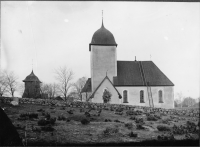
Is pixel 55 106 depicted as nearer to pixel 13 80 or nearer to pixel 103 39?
pixel 13 80

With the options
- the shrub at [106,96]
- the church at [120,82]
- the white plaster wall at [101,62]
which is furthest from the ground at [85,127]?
the white plaster wall at [101,62]

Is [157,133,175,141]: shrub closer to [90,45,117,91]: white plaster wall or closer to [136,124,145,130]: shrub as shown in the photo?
[136,124,145,130]: shrub

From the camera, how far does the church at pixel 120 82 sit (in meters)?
13.9

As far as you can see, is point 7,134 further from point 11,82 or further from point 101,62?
point 101,62

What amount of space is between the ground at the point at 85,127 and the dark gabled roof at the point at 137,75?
5.11 meters

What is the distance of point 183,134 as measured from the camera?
8.52 metres

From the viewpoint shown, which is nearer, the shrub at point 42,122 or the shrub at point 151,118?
the shrub at point 42,122

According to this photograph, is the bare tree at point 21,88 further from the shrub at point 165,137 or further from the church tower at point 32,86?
the shrub at point 165,137

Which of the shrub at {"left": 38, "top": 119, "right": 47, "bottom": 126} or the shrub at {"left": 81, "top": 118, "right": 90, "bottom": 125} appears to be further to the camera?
the shrub at {"left": 81, "top": 118, "right": 90, "bottom": 125}

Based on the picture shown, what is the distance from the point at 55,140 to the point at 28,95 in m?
2.84

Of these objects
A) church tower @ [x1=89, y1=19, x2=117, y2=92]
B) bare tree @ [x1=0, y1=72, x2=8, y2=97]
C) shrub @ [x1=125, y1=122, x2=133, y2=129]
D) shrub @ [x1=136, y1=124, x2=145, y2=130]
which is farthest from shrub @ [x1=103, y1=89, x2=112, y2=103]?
bare tree @ [x1=0, y1=72, x2=8, y2=97]

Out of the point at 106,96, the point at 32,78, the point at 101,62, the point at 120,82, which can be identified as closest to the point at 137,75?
the point at 120,82

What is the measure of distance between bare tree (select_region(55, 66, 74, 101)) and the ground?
149cm

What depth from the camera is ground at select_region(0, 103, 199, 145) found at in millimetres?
7496
